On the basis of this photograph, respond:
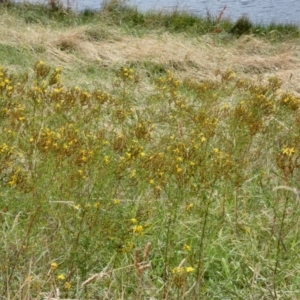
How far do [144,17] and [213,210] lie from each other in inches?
261

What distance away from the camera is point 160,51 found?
20.9 feet

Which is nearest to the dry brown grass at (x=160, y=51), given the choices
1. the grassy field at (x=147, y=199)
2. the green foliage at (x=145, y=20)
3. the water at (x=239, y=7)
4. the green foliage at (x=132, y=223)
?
the green foliage at (x=145, y=20)

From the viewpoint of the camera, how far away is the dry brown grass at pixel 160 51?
6.02 m

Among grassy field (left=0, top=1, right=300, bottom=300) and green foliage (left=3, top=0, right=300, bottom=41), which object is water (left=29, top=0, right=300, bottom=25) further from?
grassy field (left=0, top=1, right=300, bottom=300)

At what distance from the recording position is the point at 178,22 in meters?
8.66

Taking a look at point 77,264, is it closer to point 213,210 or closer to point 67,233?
point 67,233

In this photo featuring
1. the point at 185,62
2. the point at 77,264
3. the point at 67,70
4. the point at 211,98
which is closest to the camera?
the point at 77,264

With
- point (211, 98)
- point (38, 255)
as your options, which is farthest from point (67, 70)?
point (38, 255)

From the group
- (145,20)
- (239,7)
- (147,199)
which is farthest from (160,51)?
(239,7)

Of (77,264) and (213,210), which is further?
(213,210)

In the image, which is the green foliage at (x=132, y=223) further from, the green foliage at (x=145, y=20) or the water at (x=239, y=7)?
the water at (x=239, y=7)

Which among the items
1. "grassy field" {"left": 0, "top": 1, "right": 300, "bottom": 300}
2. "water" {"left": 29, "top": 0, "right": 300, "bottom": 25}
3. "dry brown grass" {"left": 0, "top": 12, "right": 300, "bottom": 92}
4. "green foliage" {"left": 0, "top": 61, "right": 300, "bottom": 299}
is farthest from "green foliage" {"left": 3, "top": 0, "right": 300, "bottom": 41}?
"green foliage" {"left": 0, "top": 61, "right": 300, "bottom": 299}

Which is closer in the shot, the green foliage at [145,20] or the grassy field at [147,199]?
the grassy field at [147,199]

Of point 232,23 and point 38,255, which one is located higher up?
point 38,255
